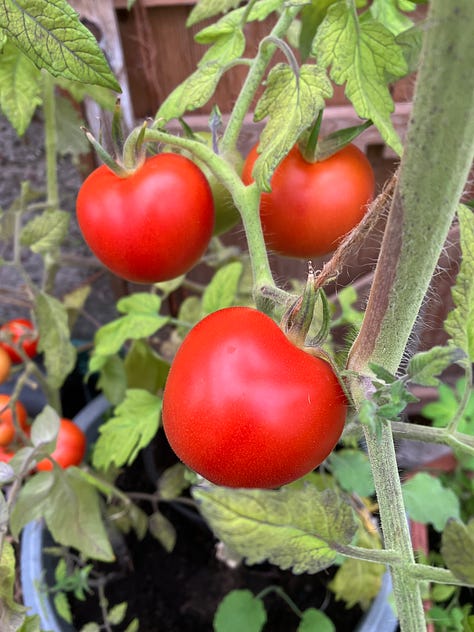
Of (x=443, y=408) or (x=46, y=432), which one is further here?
(x=443, y=408)

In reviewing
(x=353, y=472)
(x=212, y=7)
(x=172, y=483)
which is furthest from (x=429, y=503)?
(x=212, y=7)

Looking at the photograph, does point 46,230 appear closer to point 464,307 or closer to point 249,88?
point 249,88

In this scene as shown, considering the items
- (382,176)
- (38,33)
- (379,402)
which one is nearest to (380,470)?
(379,402)

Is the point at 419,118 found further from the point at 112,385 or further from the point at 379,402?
the point at 112,385

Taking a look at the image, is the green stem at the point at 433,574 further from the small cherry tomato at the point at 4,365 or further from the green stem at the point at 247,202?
the small cherry tomato at the point at 4,365

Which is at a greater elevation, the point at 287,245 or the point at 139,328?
the point at 287,245
